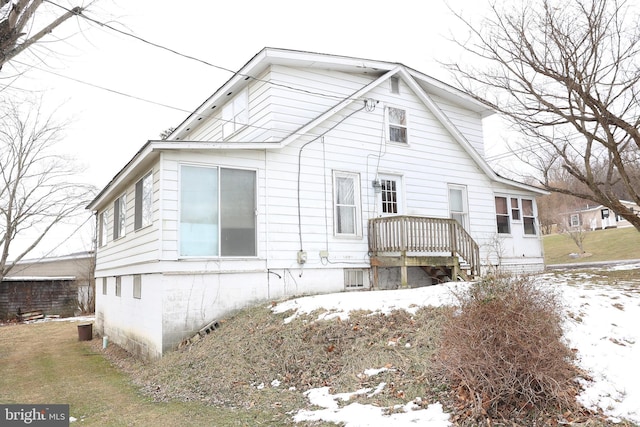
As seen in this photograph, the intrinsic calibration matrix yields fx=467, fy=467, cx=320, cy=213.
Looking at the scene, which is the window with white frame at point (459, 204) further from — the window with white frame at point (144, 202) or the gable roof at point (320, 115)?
the window with white frame at point (144, 202)

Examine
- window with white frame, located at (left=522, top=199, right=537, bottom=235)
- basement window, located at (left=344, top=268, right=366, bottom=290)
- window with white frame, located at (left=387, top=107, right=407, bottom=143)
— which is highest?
window with white frame, located at (left=387, top=107, right=407, bottom=143)

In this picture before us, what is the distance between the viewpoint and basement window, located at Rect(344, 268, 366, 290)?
12.6 meters

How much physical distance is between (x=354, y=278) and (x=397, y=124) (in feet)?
16.5

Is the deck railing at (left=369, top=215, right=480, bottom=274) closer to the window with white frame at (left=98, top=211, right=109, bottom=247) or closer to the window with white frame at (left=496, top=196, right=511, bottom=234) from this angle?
the window with white frame at (left=496, top=196, right=511, bottom=234)

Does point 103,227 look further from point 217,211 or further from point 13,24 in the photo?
point 13,24

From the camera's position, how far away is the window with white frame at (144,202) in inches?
446

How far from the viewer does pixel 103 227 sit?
1753cm

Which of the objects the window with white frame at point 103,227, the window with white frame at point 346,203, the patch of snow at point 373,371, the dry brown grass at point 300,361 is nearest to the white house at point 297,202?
the window with white frame at point 346,203

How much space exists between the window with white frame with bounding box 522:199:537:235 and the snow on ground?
312 inches

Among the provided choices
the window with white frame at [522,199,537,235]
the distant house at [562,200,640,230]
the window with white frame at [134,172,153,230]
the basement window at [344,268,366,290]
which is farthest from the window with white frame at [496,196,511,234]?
the distant house at [562,200,640,230]

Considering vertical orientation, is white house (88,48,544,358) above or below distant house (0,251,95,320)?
above

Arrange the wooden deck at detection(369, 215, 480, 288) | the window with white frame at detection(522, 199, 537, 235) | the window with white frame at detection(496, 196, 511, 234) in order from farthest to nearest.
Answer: the window with white frame at detection(522, 199, 537, 235), the window with white frame at detection(496, 196, 511, 234), the wooden deck at detection(369, 215, 480, 288)

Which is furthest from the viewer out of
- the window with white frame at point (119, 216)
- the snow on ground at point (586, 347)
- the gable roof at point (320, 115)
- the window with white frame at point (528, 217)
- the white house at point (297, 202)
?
the window with white frame at point (528, 217)

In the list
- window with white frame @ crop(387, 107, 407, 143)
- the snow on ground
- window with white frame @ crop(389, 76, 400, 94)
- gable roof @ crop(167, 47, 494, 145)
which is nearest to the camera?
the snow on ground
